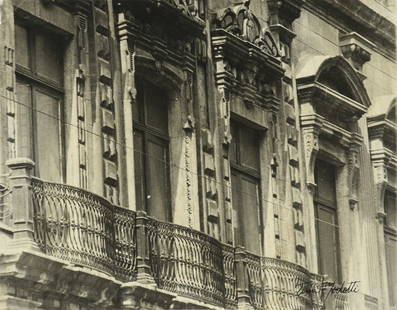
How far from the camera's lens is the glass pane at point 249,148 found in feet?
88.3

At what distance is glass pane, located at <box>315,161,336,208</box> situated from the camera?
2941cm

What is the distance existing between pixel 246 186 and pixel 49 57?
5.82 meters

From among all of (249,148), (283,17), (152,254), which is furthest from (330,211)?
(152,254)

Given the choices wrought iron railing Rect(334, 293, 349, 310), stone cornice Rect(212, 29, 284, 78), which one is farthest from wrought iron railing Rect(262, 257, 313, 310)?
stone cornice Rect(212, 29, 284, 78)

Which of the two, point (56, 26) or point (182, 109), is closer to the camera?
point (56, 26)

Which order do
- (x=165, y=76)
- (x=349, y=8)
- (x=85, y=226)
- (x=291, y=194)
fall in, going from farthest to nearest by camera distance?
(x=349, y=8) → (x=291, y=194) → (x=165, y=76) → (x=85, y=226)

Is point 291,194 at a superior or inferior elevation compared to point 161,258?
superior

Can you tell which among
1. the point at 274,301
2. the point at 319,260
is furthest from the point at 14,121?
the point at 319,260

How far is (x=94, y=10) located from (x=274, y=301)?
5.64 m

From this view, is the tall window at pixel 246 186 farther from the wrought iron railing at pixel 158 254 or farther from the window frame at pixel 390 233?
the window frame at pixel 390 233

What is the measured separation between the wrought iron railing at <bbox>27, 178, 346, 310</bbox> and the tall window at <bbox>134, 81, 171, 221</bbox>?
1.09 meters

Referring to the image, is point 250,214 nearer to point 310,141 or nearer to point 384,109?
point 310,141

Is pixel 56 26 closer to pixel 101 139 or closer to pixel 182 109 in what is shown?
pixel 101 139

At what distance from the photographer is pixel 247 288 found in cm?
2464
